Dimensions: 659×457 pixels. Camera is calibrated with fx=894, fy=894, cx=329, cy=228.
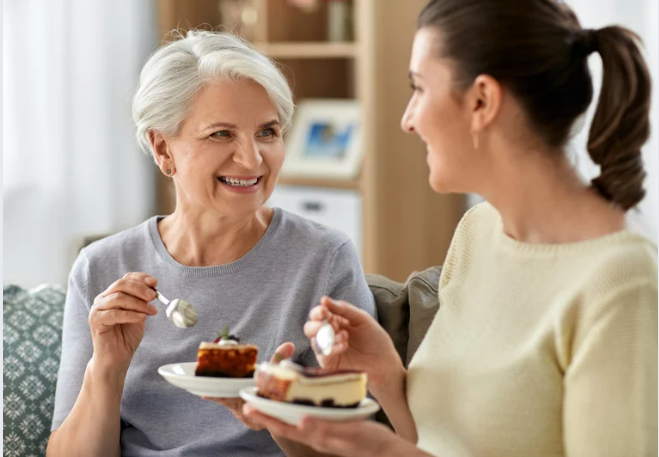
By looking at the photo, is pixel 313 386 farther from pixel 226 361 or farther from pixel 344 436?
pixel 226 361

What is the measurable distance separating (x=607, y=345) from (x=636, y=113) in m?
0.32

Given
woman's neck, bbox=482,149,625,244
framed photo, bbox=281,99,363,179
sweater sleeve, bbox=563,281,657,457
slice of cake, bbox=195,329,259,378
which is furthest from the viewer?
framed photo, bbox=281,99,363,179

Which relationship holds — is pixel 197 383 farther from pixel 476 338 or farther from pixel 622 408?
pixel 622 408

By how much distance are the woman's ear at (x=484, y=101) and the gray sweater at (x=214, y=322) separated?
533mm

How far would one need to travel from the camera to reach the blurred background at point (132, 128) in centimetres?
383

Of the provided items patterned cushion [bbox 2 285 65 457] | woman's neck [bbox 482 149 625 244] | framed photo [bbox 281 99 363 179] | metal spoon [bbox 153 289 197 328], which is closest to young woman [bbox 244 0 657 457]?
woman's neck [bbox 482 149 625 244]

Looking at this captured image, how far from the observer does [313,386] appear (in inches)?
45.8

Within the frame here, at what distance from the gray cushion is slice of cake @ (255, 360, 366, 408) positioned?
508 millimetres

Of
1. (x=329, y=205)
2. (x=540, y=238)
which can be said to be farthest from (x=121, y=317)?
(x=329, y=205)

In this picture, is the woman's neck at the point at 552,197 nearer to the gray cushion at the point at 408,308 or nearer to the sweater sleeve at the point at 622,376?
the sweater sleeve at the point at 622,376

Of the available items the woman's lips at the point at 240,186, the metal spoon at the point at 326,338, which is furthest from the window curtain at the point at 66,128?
the metal spoon at the point at 326,338

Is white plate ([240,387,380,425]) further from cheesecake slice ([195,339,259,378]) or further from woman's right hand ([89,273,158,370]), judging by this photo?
woman's right hand ([89,273,158,370])

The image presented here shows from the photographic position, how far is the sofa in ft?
5.68

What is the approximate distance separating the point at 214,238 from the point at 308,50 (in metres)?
2.50
